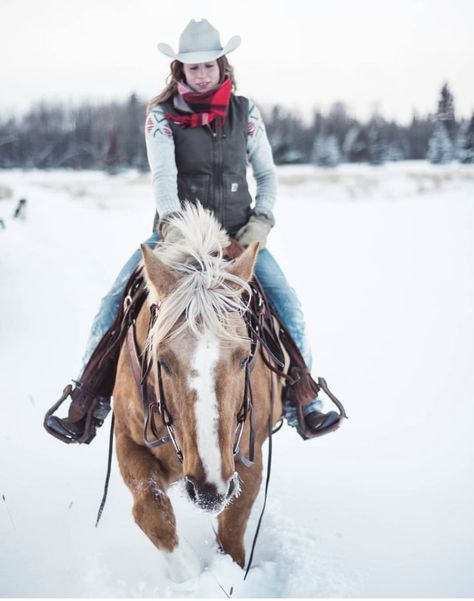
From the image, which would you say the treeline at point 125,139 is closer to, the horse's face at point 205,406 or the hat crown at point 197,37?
the hat crown at point 197,37

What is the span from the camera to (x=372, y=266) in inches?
456

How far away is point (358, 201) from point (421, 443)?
52.1 feet

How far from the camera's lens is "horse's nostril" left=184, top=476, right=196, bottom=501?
1.95 metres

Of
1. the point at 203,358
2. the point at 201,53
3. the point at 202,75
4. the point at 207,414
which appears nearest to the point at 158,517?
the point at 207,414

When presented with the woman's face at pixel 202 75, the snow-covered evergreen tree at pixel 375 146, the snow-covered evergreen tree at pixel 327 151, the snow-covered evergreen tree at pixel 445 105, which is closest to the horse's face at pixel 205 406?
the woman's face at pixel 202 75

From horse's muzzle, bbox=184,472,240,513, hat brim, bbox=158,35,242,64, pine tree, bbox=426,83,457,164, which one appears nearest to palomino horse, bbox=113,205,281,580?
horse's muzzle, bbox=184,472,240,513

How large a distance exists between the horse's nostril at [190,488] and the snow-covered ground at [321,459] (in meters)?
0.96

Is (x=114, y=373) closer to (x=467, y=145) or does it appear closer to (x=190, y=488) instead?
(x=190, y=488)

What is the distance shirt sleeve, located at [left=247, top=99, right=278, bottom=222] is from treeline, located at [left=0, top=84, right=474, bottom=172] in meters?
12.2

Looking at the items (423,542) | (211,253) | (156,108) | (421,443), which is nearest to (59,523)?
(211,253)

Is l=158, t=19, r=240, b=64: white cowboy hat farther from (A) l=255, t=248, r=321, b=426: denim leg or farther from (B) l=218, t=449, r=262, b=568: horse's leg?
(B) l=218, t=449, r=262, b=568: horse's leg

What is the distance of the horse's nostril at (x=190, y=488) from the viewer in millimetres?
1949

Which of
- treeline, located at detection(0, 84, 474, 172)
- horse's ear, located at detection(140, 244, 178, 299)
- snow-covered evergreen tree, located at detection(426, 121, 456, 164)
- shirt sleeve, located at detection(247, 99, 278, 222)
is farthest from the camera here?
treeline, located at detection(0, 84, 474, 172)

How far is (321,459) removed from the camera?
4609mm
